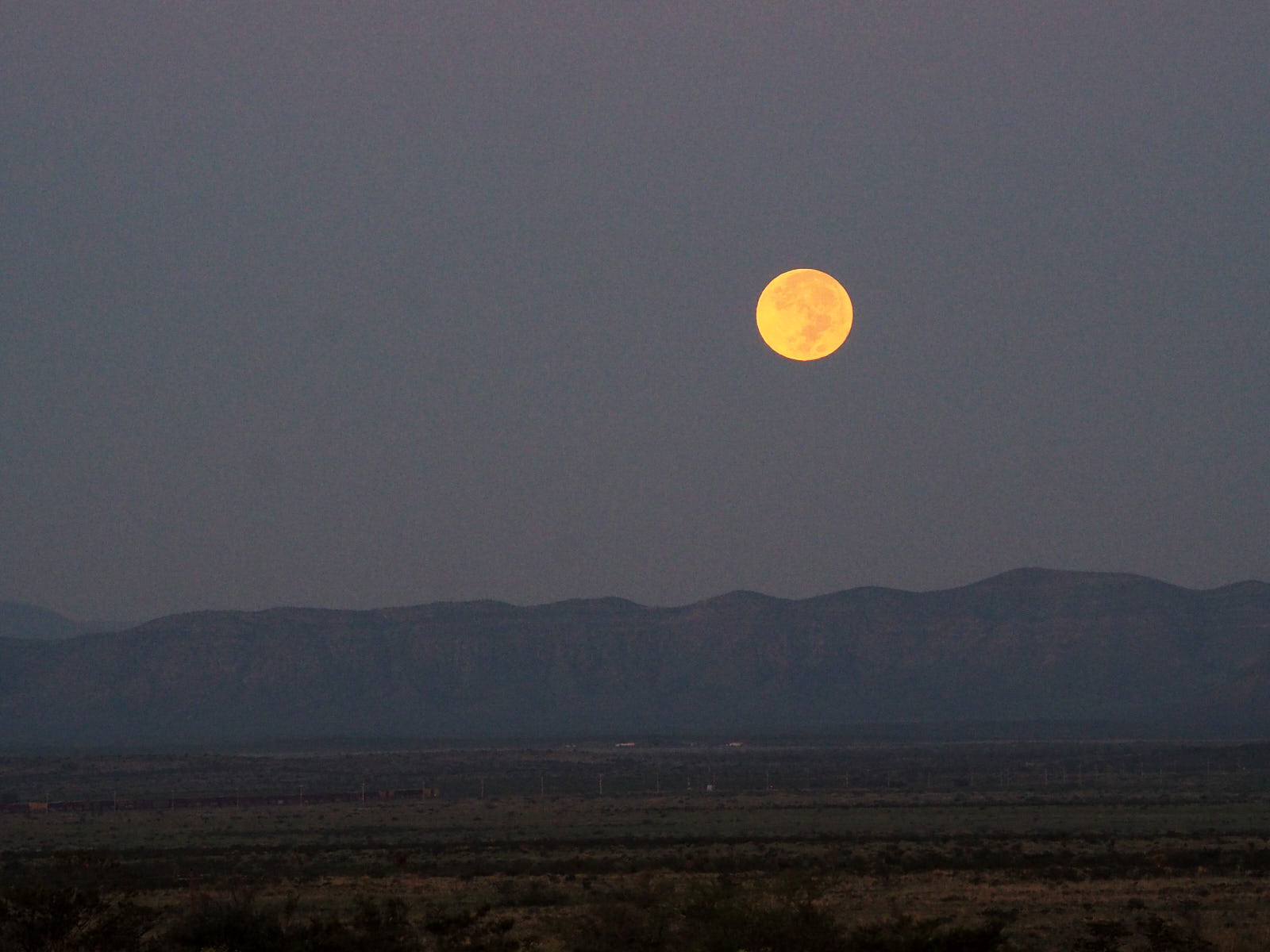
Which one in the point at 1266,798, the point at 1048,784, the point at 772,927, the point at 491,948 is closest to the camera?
the point at 772,927

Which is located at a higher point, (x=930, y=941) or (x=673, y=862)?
(x=930, y=941)

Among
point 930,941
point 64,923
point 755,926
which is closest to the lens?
point 930,941

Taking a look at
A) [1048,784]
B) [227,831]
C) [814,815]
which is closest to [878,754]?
[1048,784]

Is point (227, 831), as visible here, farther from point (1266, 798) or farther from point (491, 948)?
point (1266, 798)

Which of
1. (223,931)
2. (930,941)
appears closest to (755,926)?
(930,941)

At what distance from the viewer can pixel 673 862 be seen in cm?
4003

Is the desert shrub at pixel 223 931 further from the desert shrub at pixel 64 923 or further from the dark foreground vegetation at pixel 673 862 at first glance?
the desert shrub at pixel 64 923

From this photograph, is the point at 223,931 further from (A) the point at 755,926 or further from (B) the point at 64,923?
(A) the point at 755,926

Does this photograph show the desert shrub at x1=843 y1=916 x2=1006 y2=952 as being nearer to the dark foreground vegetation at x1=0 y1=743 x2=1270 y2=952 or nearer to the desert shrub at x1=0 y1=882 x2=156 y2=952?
the dark foreground vegetation at x1=0 y1=743 x2=1270 y2=952

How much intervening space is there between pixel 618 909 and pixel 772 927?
3839 mm

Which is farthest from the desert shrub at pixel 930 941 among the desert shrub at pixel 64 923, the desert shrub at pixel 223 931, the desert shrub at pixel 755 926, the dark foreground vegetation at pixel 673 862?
the desert shrub at pixel 64 923

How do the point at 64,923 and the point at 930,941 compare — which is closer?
the point at 930,941

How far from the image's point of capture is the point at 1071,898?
3172cm

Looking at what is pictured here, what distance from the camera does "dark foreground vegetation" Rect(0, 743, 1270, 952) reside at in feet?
73.5
